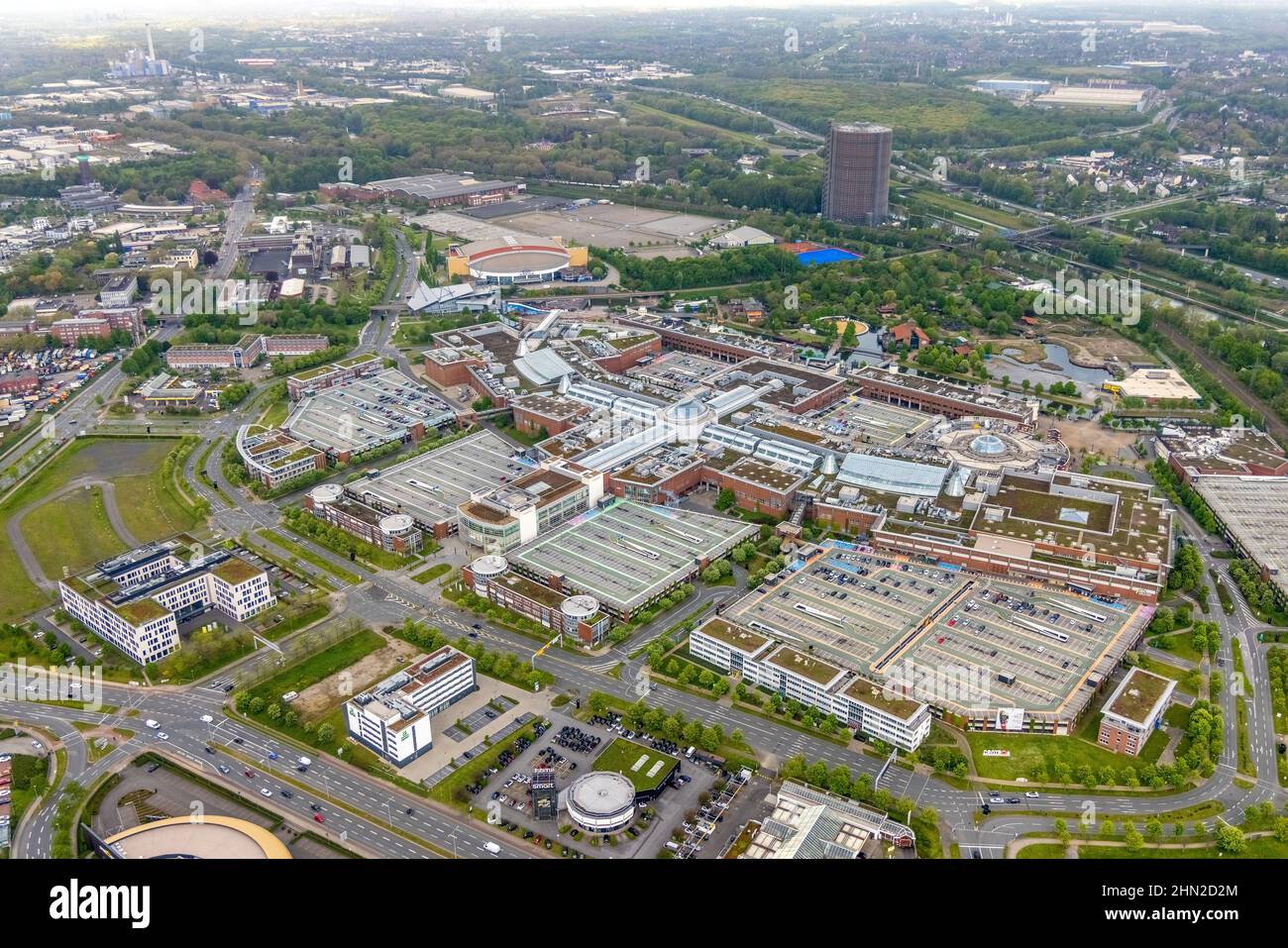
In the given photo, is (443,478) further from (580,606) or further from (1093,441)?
(1093,441)

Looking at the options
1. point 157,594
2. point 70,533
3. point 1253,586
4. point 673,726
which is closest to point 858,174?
point 1253,586

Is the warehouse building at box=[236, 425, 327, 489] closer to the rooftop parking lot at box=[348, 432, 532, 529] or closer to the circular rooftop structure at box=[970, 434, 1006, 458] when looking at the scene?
the rooftop parking lot at box=[348, 432, 532, 529]

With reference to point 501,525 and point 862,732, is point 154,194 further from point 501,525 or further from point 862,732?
point 862,732

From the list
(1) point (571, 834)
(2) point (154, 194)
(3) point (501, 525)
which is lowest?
(1) point (571, 834)

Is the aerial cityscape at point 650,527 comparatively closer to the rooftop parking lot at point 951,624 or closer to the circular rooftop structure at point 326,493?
the rooftop parking lot at point 951,624

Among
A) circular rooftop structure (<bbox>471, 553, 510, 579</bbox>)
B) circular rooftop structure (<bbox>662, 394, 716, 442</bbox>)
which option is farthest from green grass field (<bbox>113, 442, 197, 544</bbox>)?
circular rooftop structure (<bbox>662, 394, 716, 442</bbox>)
